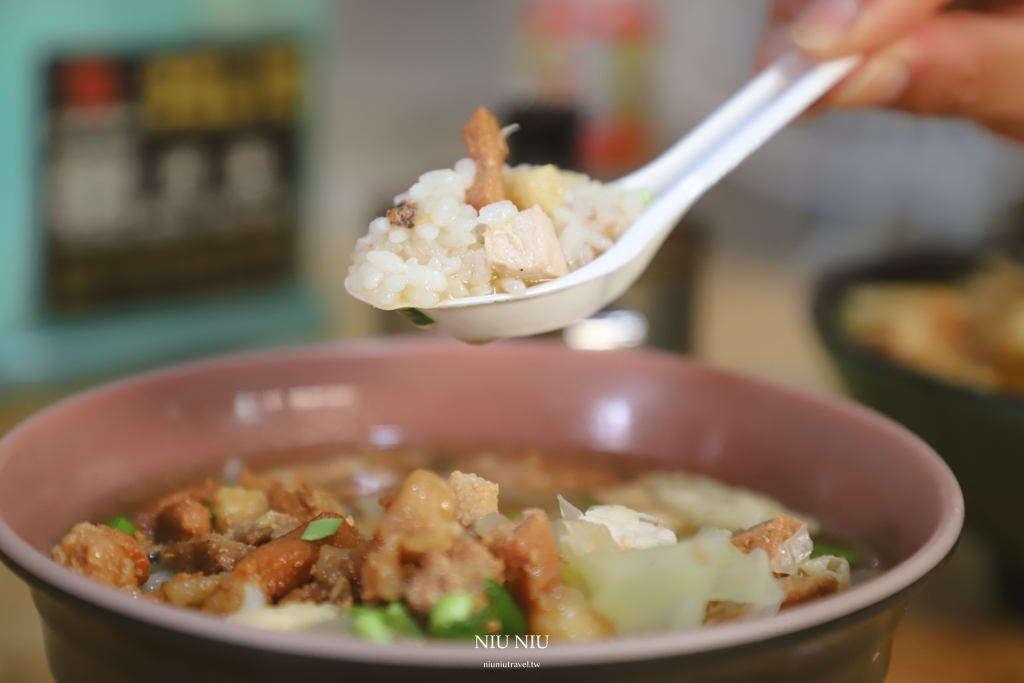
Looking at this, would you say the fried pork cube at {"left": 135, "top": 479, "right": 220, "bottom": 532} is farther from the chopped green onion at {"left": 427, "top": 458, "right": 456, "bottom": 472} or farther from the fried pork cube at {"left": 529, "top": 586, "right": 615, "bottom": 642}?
the fried pork cube at {"left": 529, "top": 586, "right": 615, "bottom": 642}

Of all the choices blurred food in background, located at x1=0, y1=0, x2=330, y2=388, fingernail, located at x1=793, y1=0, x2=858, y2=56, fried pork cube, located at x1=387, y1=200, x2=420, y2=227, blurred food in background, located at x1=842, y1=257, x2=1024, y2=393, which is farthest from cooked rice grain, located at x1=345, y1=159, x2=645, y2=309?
blurred food in background, located at x1=0, y1=0, x2=330, y2=388

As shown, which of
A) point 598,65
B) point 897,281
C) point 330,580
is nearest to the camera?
point 330,580

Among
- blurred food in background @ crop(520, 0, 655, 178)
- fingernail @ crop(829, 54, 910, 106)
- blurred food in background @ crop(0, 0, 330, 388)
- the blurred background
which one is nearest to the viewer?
fingernail @ crop(829, 54, 910, 106)

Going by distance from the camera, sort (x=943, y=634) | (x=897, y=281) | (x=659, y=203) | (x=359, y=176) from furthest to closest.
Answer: (x=359, y=176)
(x=897, y=281)
(x=943, y=634)
(x=659, y=203)

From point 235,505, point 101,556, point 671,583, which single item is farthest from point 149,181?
point 671,583

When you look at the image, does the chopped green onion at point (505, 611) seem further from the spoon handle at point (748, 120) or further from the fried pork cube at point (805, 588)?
the spoon handle at point (748, 120)

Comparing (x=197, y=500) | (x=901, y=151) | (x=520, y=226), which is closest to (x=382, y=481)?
(x=197, y=500)

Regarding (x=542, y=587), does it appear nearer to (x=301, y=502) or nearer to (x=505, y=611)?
(x=505, y=611)
